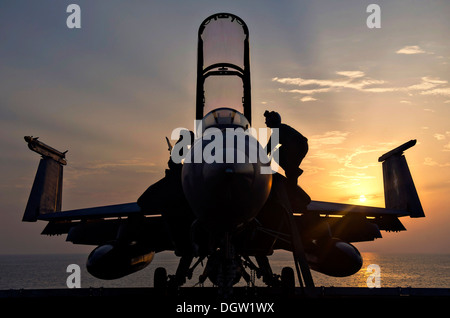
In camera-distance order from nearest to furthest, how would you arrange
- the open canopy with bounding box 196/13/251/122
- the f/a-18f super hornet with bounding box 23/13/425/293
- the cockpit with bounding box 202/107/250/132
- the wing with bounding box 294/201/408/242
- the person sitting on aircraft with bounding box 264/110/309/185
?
the f/a-18f super hornet with bounding box 23/13/425/293, the person sitting on aircraft with bounding box 264/110/309/185, the cockpit with bounding box 202/107/250/132, the open canopy with bounding box 196/13/251/122, the wing with bounding box 294/201/408/242

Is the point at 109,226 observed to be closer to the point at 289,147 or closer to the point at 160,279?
the point at 160,279

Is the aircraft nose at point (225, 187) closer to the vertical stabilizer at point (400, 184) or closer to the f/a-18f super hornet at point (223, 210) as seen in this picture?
the f/a-18f super hornet at point (223, 210)

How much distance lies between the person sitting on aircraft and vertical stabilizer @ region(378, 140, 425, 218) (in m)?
9.19

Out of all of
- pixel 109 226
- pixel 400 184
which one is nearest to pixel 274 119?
pixel 109 226

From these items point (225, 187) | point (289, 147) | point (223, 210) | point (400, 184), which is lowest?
point (223, 210)

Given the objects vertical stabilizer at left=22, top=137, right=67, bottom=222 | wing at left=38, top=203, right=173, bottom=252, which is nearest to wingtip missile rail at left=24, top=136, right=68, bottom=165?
vertical stabilizer at left=22, top=137, right=67, bottom=222

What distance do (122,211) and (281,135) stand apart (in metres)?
7.25

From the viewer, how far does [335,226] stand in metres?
11.9

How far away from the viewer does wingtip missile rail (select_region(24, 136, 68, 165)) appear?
13016 millimetres

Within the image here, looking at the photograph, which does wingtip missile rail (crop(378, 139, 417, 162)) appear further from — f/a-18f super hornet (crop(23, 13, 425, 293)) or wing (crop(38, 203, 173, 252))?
wing (crop(38, 203, 173, 252))

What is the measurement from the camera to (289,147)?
607 cm

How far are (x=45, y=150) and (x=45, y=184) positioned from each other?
1.35 meters
